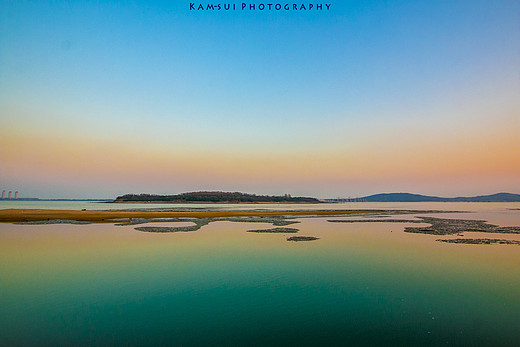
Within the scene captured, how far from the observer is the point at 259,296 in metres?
12.4

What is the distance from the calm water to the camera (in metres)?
8.88

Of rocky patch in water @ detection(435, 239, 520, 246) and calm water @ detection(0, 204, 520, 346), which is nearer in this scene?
calm water @ detection(0, 204, 520, 346)

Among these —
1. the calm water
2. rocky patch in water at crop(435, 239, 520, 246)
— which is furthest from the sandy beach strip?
rocky patch in water at crop(435, 239, 520, 246)

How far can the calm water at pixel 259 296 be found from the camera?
888 cm

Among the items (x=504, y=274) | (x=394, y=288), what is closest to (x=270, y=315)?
(x=394, y=288)

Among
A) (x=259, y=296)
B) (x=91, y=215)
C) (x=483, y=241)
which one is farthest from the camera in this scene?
(x=91, y=215)

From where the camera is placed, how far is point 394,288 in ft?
44.2

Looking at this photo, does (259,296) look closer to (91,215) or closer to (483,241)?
(483,241)

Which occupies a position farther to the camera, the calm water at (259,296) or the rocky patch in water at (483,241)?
the rocky patch in water at (483,241)

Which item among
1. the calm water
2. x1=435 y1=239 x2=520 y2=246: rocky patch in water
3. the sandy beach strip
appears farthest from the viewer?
the sandy beach strip

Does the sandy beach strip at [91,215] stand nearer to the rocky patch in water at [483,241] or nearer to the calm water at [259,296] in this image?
the calm water at [259,296]

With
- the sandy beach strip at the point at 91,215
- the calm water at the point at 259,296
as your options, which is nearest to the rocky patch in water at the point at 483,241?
the calm water at the point at 259,296

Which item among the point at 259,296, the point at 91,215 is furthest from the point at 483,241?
the point at 91,215

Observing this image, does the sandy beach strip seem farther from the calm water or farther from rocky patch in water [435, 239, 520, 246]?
rocky patch in water [435, 239, 520, 246]
